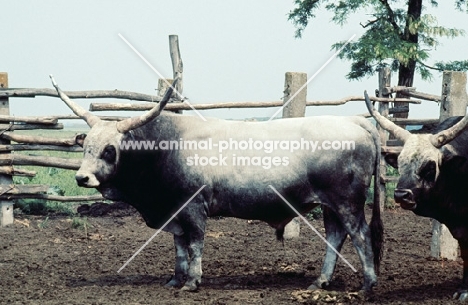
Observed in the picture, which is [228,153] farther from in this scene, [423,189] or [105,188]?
[423,189]

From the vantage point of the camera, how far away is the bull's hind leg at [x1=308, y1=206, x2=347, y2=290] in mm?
5320

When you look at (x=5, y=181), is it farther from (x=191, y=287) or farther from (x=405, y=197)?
(x=405, y=197)

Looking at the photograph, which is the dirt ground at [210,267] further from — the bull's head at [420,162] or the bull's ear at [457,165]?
the bull's ear at [457,165]

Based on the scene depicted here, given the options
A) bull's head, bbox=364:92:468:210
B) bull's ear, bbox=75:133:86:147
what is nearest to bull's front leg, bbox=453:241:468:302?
bull's head, bbox=364:92:468:210

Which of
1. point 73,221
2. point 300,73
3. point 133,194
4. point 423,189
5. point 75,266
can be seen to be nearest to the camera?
point 423,189

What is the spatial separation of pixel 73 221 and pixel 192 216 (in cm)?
369

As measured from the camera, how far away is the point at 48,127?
893cm

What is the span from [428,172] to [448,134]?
1.07ft

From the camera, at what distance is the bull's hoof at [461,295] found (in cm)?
495

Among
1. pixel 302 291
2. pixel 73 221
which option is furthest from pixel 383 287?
pixel 73 221

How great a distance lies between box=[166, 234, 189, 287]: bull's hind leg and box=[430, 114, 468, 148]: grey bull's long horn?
217 cm

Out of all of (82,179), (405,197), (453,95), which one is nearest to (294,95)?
(453,95)

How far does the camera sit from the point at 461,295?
196 inches

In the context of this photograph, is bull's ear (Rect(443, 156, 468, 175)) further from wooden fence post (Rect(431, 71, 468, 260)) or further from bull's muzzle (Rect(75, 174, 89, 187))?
bull's muzzle (Rect(75, 174, 89, 187))
